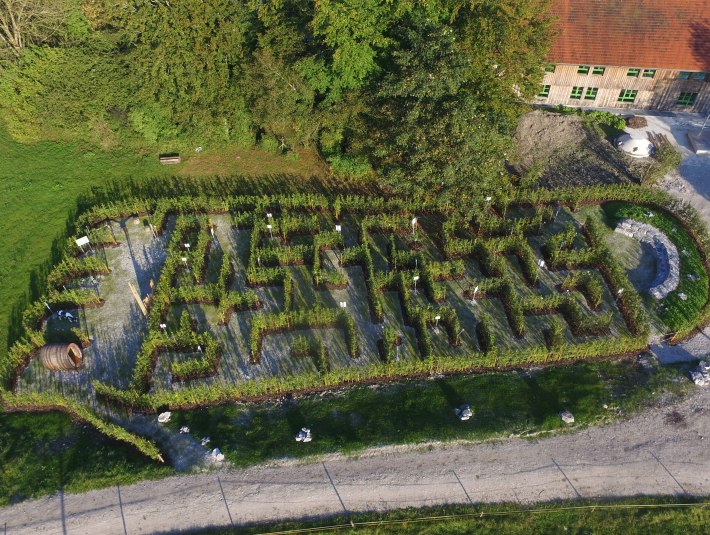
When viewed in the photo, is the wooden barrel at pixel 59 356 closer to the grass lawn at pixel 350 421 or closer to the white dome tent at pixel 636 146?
the grass lawn at pixel 350 421

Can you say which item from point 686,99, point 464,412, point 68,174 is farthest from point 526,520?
point 686,99

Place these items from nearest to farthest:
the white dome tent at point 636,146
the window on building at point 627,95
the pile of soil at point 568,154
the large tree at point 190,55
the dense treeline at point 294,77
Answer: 1. the dense treeline at point 294,77
2. the large tree at point 190,55
3. the pile of soil at point 568,154
4. the white dome tent at point 636,146
5. the window on building at point 627,95

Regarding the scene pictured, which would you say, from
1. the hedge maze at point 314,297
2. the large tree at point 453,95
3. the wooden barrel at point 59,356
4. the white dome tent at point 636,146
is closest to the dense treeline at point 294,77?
the large tree at point 453,95

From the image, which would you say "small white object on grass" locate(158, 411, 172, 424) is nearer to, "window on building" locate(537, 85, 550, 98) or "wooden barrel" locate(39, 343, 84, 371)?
"wooden barrel" locate(39, 343, 84, 371)

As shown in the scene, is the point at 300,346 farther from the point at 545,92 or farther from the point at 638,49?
the point at 638,49

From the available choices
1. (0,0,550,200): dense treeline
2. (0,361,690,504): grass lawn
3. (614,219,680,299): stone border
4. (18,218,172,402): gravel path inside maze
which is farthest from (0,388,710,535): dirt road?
(0,0,550,200): dense treeline

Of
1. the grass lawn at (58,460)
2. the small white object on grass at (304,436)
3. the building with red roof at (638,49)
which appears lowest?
the grass lawn at (58,460)

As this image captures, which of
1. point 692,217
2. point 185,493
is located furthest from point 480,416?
point 692,217

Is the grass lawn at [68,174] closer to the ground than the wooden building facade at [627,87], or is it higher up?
closer to the ground
